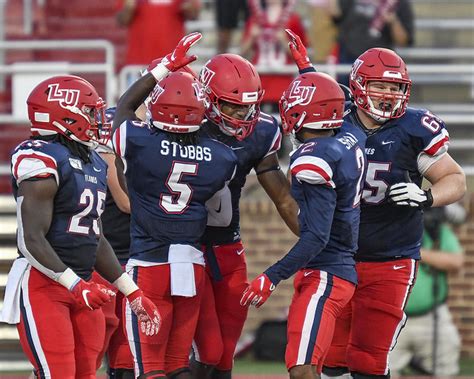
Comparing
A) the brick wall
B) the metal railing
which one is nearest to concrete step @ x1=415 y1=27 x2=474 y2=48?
the brick wall

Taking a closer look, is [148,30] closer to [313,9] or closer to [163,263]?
[313,9]

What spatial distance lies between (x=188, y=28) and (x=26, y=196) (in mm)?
6269

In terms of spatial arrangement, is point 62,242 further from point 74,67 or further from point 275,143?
point 74,67

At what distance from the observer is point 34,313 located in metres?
6.29

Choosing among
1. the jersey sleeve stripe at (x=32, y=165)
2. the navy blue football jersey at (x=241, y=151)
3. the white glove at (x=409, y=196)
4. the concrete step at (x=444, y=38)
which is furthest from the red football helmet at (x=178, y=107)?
the concrete step at (x=444, y=38)

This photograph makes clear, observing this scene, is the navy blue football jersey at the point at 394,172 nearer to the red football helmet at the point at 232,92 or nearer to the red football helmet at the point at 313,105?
the red football helmet at the point at 313,105

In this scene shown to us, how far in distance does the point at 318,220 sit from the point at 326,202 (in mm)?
97

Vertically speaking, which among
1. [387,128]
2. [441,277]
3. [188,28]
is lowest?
[441,277]

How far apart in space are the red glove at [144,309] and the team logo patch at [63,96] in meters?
0.98

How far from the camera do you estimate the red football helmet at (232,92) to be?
6.96 metres

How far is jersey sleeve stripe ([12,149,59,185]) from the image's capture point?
6199mm

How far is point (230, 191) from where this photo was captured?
727cm

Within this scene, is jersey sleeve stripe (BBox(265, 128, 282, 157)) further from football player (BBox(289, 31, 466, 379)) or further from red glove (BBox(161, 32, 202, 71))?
red glove (BBox(161, 32, 202, 71))

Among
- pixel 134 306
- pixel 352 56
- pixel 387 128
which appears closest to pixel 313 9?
pixel 352 56
